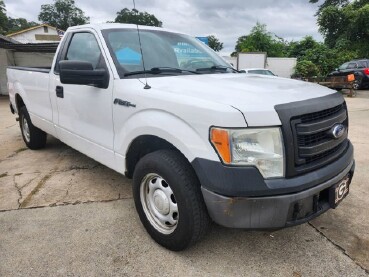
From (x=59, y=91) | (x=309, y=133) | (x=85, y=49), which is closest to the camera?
(x=309, y=133)

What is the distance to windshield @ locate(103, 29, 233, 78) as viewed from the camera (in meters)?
3.06

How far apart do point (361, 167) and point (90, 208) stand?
3653mm

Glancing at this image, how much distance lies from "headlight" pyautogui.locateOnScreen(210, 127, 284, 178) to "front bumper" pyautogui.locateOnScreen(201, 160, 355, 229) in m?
0.18

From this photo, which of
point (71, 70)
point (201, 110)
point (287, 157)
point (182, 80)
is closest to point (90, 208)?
point (71, 70)

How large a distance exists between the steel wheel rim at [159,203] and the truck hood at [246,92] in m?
0.74

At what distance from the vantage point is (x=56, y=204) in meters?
3.46

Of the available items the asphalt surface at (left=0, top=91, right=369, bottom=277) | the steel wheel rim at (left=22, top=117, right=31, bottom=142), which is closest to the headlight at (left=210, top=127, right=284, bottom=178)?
the asphalt surface at (left=0, top=91, right=369, bottom=277)

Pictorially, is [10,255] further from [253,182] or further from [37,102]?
[37,102]

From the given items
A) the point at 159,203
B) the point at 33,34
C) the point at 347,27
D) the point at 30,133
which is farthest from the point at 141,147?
the point at 33,34

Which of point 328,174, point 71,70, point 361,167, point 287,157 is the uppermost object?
point 71,70

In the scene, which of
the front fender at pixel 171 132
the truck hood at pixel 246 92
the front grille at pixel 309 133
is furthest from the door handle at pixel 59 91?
the front grille at pixel 309 133

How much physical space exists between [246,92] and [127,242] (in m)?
1.57

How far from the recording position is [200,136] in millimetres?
2158

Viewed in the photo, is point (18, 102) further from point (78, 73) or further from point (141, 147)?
point (141, 147)
